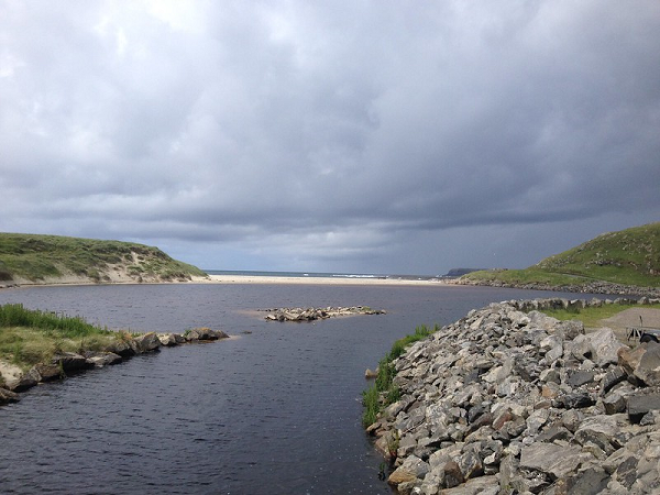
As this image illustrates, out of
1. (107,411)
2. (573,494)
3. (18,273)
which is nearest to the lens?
(573,494)

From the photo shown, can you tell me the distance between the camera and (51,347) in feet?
110

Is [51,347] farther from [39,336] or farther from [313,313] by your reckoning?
[313,313]

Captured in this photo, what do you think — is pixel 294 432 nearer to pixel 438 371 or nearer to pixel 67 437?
pixel 438 371

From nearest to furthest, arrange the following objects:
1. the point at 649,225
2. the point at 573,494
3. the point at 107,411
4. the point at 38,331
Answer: the point at 573,494 < the point at 107,411 < the point at 38,331 < the point at 649,225

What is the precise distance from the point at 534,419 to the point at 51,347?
117ft

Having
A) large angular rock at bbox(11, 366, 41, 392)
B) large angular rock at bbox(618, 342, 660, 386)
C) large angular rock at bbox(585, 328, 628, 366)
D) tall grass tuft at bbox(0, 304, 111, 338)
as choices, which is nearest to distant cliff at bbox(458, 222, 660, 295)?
large angular rock at bbox(585, 328, 628, 366)

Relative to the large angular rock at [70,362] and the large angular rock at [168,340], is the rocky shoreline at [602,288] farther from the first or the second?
the large angular rock at [70,362]

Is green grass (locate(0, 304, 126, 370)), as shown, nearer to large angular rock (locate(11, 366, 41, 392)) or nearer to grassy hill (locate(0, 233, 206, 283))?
large angular rock (locate(11, 366, 41, 392))

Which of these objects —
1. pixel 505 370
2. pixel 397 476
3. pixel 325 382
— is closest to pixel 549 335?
pixel 505 370

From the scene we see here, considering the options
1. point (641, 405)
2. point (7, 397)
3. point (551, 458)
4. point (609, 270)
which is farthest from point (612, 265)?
point (7, 397)

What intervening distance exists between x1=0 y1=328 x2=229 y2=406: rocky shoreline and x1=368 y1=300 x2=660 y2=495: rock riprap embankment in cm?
2426

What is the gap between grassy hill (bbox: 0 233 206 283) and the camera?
136 meters

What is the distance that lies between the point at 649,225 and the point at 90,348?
234545mm

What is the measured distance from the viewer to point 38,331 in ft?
121
